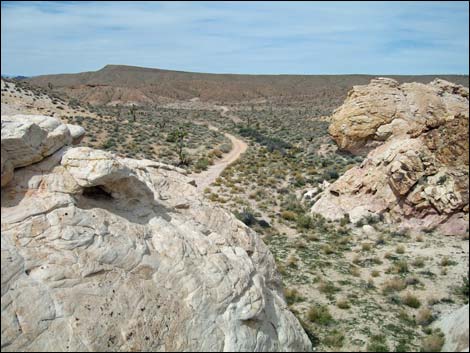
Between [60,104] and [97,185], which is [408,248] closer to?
[97,185]

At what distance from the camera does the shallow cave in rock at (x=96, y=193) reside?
7.49 m

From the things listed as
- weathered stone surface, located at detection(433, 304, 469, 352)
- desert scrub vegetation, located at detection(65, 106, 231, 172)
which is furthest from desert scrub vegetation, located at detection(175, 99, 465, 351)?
desert scrub vegetation, located at detection(65, 106, 231, 172)

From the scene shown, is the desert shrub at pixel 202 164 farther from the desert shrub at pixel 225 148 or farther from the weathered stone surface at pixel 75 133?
the weathered stone surface at pixel 75 133

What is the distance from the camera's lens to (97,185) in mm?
7410

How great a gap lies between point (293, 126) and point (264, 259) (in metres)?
54.2

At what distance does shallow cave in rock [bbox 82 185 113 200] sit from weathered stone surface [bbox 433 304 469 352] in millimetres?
6867

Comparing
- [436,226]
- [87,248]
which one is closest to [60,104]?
[436,226]

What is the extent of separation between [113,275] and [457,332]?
6.51 m

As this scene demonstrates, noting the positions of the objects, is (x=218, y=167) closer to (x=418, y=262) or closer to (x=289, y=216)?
(x=289, y=216)

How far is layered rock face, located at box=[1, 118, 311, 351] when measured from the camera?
18.8 ft

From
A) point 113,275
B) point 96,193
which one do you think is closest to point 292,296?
point 96,193

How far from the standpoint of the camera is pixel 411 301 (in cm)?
1160

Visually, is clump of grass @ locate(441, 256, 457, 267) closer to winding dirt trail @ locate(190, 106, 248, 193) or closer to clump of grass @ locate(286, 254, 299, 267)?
clump of grass @ locate(286, 254, 299, 267)

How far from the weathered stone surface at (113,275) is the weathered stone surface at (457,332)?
275 cm
